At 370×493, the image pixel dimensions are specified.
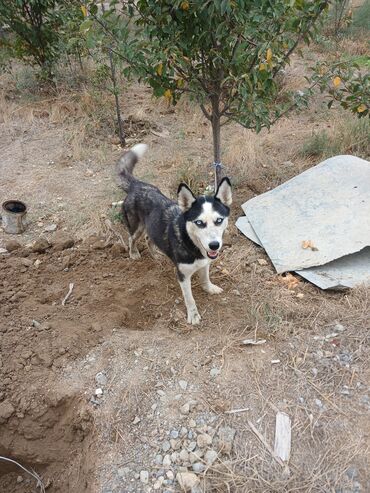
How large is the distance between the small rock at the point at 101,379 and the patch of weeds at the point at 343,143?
159 inches

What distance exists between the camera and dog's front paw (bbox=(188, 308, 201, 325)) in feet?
11.6

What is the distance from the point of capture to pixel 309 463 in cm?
252

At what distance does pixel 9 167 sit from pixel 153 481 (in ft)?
16.7

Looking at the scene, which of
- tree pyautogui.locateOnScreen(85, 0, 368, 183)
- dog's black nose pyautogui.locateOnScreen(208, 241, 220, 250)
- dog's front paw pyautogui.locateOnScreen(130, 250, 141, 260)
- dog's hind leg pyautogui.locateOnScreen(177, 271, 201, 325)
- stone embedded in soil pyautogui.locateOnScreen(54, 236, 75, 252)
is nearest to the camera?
dog's black nose pyautogui.locateOnScreen(208, 241, 220, 250)

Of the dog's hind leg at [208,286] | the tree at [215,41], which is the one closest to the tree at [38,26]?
the tree at [215,41]

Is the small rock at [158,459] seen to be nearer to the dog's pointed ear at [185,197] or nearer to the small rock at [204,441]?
the small rock at [204,441]

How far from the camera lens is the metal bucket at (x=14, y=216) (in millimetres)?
4836

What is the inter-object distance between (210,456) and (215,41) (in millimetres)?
3357

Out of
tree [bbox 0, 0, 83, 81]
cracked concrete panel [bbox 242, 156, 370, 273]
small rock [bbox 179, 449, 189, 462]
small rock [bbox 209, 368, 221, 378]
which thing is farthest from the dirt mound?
tree [bbox 0, 0, 83, 81]

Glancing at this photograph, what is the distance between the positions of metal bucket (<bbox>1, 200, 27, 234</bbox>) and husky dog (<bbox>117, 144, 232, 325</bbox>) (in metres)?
1.28

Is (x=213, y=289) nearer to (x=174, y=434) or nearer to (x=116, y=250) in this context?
(x=116, y=250)

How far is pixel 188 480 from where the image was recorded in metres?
2.48

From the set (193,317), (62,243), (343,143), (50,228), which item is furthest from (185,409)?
(343,143)

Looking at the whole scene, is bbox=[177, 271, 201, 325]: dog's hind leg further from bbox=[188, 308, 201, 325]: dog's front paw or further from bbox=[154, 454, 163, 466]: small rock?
bbox=[154, 454, 163, 466]: small rock
